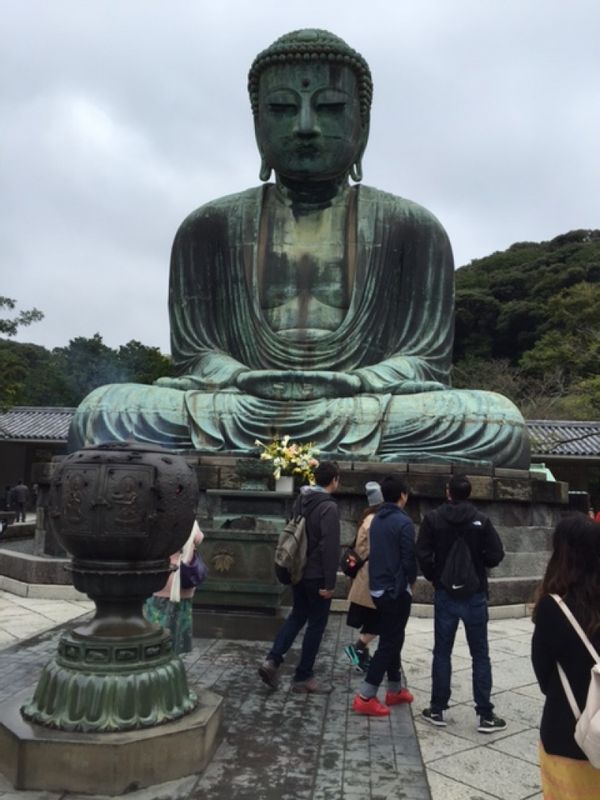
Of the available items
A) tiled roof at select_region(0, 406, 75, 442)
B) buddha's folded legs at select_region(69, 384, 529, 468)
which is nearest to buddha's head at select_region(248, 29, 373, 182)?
buddha's folded legs at select_region(69, 384, 529, 468)

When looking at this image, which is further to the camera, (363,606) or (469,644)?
(363,606)

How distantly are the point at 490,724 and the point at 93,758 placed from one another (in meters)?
2.05

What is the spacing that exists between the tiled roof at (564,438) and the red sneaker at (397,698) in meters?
15.6

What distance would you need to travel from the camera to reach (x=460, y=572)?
12.8 feet

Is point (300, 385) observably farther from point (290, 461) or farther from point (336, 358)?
point (290, 461)

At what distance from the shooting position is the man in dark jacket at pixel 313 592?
417 cm

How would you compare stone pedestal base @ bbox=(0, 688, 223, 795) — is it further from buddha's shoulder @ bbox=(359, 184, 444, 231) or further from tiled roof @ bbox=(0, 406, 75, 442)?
tiled roof @ bbox=(0, 406, 75, 442)

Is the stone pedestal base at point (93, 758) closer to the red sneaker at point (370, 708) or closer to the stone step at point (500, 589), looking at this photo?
the red sneaker at point (370, 708)

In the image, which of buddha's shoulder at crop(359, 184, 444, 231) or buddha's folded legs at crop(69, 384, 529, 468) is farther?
buddha's shoulder at crop(359, 184, 444, 231)

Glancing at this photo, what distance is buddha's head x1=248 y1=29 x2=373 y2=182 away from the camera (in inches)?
390

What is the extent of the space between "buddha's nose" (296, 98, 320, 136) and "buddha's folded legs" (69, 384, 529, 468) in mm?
3752

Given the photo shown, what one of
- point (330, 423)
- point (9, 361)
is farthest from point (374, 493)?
point (9, 361)

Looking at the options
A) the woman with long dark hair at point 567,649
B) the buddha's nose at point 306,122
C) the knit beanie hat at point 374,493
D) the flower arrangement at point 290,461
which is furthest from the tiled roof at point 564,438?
the woman with long dark hair at point 567,649

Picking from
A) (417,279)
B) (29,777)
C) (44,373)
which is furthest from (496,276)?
(29,777)
